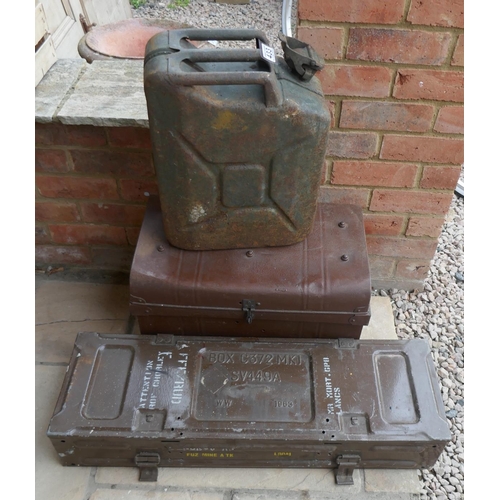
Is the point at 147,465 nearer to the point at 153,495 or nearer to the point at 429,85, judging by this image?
the point at 153,495

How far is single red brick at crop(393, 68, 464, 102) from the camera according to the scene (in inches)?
63.6

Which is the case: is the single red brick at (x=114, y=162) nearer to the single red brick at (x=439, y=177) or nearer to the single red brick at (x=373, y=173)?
the single red brick at (x=373, y=173)

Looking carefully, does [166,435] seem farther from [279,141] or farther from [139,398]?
[279,141]

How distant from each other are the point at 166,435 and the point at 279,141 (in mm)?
971

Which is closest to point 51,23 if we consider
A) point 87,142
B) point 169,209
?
point 87,142

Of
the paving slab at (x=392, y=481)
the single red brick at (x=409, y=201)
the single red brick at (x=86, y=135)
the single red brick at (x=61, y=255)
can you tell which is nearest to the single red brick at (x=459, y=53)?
the single red brick at (x=409, y=201)

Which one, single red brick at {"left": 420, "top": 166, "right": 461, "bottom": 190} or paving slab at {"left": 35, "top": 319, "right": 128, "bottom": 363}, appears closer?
single red brick at {"left": 420, "top": 166, "right": 461, "bottom": 190}

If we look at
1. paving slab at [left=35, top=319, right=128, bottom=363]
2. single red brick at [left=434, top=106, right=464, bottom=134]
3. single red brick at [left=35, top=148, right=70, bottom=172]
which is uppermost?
single red brick at [left=434, top=106, right=464, bottom=134]

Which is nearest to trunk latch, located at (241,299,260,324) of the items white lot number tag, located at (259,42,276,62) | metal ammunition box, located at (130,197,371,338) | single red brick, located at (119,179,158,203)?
metal ammunition box, located at (130,197,371,338)

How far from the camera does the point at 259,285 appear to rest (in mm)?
1676

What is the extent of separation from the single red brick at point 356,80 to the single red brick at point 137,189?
0.81 m

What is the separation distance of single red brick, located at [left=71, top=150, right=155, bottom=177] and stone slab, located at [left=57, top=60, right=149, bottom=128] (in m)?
0.15

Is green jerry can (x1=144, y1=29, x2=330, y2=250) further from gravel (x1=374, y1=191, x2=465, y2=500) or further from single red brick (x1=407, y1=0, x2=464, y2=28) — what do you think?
gravel (x1=374, y1=191, x2=465, y2=500)

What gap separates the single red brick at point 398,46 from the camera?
1539mm
